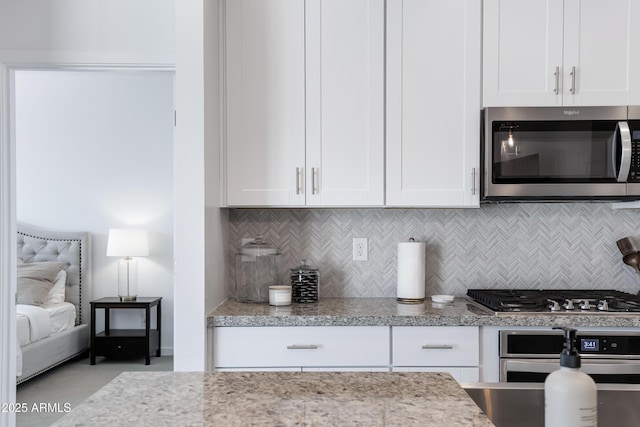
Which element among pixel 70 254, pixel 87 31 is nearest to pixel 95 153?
pixel 70 254

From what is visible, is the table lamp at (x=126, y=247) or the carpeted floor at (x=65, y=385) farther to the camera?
the table lamp at (x=126, y=247)

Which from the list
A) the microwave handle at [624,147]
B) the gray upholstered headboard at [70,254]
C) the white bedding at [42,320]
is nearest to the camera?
the microwave handle at [624,147]

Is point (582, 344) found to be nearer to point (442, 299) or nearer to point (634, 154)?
point (442, 299)

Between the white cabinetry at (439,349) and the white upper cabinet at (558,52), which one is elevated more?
the white upper cabinet at (558,52)

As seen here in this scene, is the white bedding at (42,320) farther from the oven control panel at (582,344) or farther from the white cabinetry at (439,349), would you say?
the oven control panel at (582,344)

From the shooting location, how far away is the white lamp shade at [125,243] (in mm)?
5102

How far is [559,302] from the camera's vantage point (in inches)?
99.1

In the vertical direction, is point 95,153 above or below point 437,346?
above

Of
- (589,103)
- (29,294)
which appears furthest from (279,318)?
(29,294)

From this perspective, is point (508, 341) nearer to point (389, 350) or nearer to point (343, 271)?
point (389, 350)

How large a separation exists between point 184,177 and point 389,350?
1119 mm

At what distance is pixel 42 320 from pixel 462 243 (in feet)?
11.4

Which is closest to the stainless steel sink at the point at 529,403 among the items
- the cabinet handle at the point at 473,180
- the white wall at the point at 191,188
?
the white wall at the point at 191,188

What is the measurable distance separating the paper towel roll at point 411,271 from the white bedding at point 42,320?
9.96 ft
